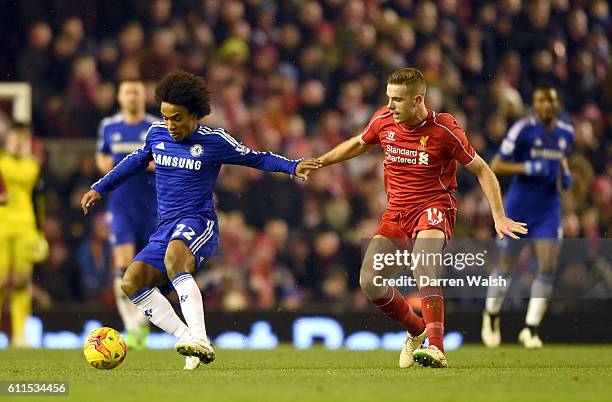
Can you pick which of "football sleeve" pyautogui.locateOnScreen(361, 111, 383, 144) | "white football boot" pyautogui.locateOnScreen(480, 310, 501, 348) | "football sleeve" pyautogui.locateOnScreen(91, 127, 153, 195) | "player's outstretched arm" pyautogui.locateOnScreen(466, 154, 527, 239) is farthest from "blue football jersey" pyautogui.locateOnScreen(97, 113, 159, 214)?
"player's outstretched arm" pyautogui.locateOnScreen(466, 154, 527, 239)

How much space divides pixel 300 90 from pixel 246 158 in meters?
6.76

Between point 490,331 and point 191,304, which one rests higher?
point 191,304

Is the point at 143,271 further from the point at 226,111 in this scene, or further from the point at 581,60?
the point at 581,60

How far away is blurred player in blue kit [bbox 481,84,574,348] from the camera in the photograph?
12266 mm

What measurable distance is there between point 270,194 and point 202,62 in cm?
228

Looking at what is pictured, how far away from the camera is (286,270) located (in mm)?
14156

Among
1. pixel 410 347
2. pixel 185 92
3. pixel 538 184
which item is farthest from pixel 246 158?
pixel 538 184

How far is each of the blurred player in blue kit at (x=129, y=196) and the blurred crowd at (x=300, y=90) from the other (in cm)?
185

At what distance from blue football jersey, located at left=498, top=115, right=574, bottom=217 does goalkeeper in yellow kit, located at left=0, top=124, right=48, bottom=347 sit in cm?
458

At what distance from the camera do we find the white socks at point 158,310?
8859 mm

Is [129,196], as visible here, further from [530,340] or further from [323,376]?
[323,376]

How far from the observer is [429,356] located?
859 cm

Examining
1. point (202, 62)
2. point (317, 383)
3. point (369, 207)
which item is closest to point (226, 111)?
point (202, 62)

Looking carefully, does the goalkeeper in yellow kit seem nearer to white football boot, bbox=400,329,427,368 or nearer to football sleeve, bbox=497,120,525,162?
football sleeve, bbox=497,120,525,162
